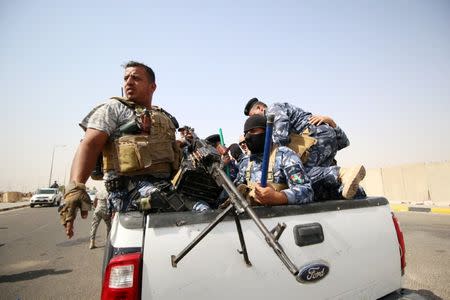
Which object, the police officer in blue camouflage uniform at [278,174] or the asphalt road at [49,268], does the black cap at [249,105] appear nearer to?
the police officer in blue camouflage uniform at [278,174]

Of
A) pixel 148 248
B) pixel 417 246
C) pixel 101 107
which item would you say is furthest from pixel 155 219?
pixel 417 246

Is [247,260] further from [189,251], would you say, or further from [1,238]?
[1,238]

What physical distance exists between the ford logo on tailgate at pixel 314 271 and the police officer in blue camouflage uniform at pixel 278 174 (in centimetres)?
42

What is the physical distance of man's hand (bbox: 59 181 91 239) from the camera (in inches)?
59.5

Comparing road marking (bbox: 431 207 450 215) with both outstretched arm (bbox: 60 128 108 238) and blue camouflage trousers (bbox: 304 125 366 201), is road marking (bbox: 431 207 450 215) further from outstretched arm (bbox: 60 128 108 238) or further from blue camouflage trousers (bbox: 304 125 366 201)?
outstretched arm (bbox: 60 128 108 238)

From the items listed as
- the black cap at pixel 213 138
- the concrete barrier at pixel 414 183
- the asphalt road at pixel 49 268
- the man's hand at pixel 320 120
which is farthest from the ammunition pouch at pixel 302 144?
the concrete barrier at pixel 414 183

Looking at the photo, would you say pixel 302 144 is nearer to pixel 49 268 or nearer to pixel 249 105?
pixel 249 105

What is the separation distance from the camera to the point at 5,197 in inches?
1286

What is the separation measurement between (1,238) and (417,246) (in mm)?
11119

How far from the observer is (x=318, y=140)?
10.3 feet

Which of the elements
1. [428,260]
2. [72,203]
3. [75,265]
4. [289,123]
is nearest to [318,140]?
[289,123]

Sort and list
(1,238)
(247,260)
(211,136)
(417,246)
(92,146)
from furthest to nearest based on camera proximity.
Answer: (1,238)
(417,246)
(211,136)
(92,146)
(247,260)

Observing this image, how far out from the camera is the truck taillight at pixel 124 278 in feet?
3.84

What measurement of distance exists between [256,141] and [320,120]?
101 cm
